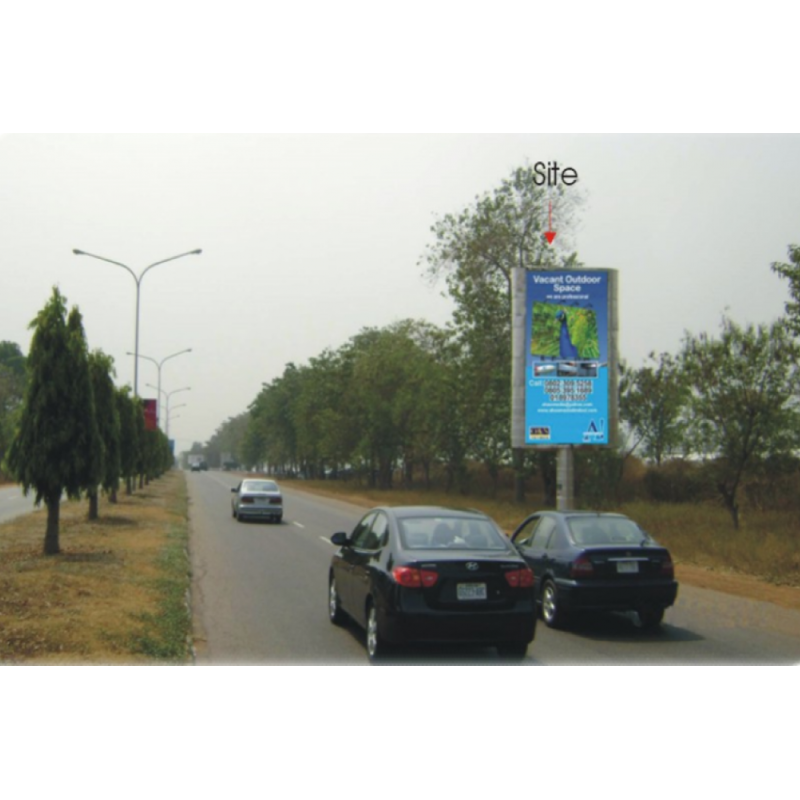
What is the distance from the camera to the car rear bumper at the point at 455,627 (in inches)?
355

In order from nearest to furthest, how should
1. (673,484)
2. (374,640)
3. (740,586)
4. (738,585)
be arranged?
(374,640), (740,586), (738,585), (673,484)

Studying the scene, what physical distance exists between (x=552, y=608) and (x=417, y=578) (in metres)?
3.54

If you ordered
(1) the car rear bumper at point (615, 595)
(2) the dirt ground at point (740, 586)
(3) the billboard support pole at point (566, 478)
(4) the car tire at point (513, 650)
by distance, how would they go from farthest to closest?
(3) the billboard support pole at point (566, 478)
(2) the dirt ground at point (740, 586)
(1) the car rear bumper at point (615, 595)
(4) the car tire at point (513, 650)

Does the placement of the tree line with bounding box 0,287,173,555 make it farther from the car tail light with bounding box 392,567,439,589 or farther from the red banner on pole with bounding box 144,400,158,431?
the red banner on pole with bounding box 144,400,158,431

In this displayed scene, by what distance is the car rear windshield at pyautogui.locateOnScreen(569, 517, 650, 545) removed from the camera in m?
11.9

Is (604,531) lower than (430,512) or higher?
lower

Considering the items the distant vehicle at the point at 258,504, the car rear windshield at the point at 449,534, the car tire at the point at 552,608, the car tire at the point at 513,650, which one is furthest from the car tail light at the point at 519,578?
the distant vehicle at the point at 258,504

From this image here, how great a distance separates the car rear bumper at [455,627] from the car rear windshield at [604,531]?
9.37 ft

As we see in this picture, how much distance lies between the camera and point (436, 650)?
1012cm

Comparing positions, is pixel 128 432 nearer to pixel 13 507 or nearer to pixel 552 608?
pixel 13 507

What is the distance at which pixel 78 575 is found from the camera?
14.7m

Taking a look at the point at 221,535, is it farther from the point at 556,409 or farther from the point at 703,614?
the point at 703,614

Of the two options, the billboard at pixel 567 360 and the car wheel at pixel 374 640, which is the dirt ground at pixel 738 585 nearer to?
the billboard at pixel 567 360

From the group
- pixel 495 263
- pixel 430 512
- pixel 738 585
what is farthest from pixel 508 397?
pixel 430 512
